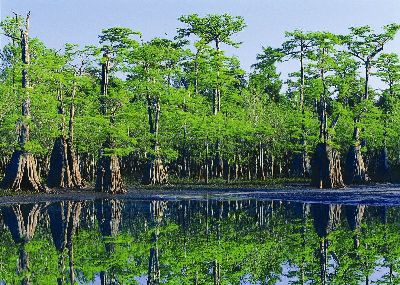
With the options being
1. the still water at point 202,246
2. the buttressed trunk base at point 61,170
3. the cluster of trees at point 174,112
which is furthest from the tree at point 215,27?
the still water at point 202,246

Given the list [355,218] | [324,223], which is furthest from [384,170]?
[324,223]

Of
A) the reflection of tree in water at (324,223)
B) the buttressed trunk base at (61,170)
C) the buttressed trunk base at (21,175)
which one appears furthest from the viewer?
the buttressed trunk base at (61,170)

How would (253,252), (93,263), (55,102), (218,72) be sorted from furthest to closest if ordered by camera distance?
1. (218,72)
2. (55,102)
3. (253,252)
4. (93,263)

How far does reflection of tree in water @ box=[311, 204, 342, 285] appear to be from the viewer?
43.4 feet

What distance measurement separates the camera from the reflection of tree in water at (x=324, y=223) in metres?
13.2

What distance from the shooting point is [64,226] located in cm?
2084

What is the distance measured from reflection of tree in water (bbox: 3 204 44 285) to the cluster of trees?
421 inches

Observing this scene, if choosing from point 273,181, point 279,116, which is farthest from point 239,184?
point 279,116

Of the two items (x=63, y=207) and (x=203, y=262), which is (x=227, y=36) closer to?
(x=63, y=207)

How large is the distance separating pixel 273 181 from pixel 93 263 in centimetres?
3963

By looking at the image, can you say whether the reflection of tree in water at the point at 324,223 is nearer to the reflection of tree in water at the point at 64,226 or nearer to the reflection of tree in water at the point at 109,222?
the reflection of tree in water at the point at 109,222

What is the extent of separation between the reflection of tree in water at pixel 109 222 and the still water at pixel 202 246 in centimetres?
4

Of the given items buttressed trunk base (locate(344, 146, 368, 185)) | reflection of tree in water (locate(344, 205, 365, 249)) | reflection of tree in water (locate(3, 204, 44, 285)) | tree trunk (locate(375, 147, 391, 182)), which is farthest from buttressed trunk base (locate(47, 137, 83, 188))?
tree trunk (locate(375, 147, 391, 182))

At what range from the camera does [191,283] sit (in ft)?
38.5
